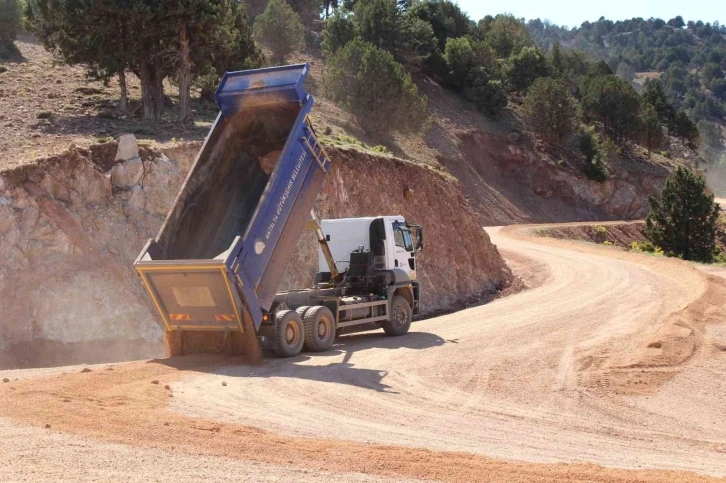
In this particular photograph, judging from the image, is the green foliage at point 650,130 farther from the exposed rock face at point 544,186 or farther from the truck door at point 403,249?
the truck door at point 403,249

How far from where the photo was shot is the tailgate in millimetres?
14047

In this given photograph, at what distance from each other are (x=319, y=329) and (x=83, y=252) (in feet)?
24.0

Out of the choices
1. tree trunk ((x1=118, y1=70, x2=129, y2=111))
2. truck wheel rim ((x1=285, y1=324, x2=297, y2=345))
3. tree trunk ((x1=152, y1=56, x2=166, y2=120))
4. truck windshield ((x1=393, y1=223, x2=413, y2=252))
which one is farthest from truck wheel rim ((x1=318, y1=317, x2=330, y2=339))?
tree trunk ((x1=118, y1=70, x2=129, y2=111))

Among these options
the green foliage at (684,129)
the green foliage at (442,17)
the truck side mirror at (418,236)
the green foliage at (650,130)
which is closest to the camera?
the truck side mirror at (418,236)

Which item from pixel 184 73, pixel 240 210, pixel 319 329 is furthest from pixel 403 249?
pixel 184 73

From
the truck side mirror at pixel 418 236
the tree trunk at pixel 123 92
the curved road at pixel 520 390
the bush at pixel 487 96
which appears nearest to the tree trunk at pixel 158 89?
the tree trunk at pixel 123 92

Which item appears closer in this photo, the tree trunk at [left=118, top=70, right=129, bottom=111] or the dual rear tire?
the dual rear tire

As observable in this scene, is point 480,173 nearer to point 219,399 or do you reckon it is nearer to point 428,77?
point 428,77

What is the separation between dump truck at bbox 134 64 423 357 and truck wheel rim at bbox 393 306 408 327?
1.35 meters

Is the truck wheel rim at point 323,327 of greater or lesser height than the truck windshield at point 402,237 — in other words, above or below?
below

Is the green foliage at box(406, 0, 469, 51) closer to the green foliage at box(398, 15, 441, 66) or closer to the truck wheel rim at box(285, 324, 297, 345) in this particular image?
the green foliage at box(398, 15, 441, 66)

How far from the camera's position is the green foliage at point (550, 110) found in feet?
233

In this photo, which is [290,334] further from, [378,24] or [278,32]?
[378,24]

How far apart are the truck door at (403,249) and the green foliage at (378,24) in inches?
2147
